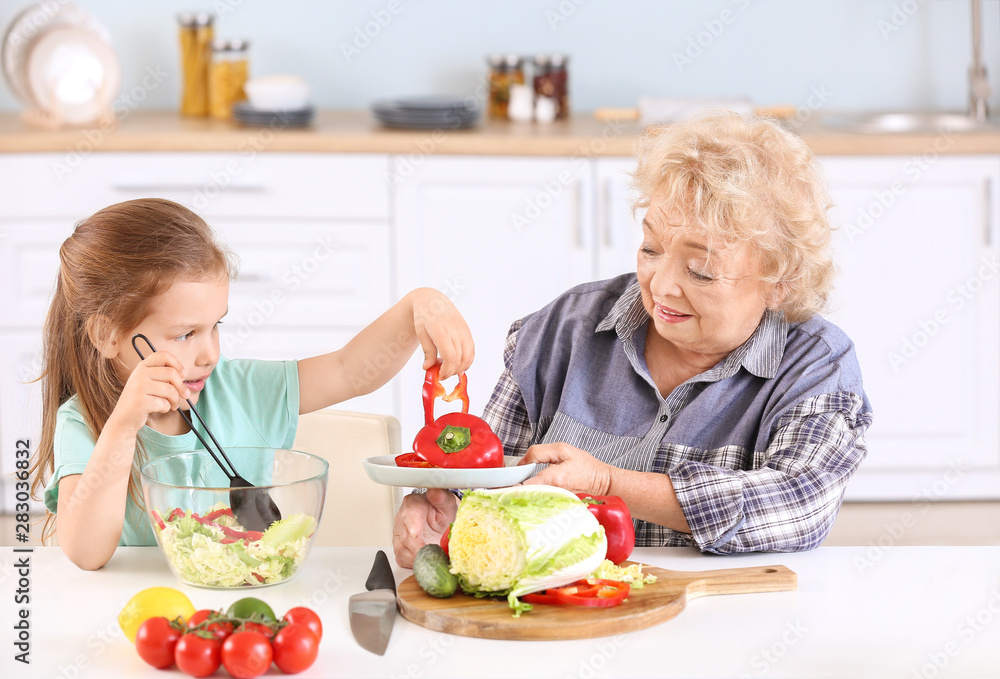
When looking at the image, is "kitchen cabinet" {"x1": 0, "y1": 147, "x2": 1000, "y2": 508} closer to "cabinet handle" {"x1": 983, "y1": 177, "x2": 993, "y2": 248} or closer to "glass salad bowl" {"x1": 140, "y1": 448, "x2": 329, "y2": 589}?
"cabinet handle" {"x1": 983, "y1": 177, "x2": 993, "y2": 248}

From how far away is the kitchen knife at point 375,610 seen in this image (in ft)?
3.49

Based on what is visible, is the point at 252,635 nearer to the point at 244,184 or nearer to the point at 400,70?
the point at 244,184

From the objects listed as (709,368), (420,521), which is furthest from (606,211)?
(420,521)

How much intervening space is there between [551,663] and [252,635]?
0.28m

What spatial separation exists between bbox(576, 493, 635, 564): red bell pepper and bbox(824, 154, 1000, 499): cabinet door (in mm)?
1905

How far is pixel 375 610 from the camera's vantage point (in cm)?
112

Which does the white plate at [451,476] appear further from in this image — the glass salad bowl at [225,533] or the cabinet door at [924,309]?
the cabinet door at [924,309]

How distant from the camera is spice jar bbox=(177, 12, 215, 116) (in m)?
3.25

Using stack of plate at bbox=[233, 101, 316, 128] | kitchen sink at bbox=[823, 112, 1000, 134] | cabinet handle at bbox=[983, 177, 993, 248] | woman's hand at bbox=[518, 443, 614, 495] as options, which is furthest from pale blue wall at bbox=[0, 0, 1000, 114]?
woman's hand at bbox=[518, 443, 614, 495]

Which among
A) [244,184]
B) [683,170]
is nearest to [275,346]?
[244,184]

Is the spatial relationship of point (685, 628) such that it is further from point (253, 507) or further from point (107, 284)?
point (107, 284)

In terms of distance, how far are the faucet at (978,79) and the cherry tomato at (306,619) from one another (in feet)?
9.26

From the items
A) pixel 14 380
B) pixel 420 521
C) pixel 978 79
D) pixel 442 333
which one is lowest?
pixel 14 380

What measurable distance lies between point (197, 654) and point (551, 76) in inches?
101
